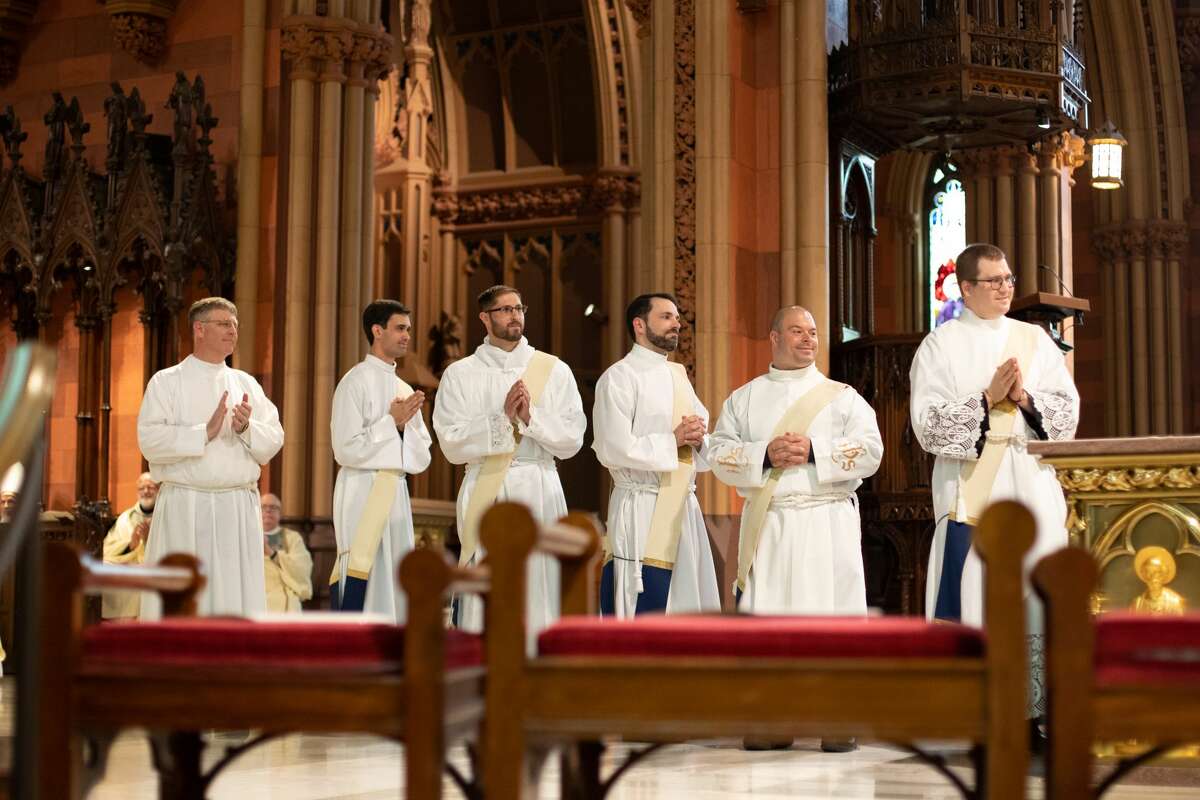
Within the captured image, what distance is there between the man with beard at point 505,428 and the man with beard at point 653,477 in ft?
0.83

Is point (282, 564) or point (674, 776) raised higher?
point (282, 564)

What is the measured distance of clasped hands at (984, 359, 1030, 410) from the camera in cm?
658

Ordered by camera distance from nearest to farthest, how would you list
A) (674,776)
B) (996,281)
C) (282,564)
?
(674,776)
(996,281)
(282,564)

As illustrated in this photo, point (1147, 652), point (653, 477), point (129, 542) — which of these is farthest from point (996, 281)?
point (129, 542)

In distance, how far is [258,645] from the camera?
125 inches

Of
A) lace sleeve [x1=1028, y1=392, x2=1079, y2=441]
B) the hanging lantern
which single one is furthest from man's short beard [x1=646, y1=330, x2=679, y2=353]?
the hanging lantern

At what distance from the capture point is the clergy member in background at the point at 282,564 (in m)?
10.6

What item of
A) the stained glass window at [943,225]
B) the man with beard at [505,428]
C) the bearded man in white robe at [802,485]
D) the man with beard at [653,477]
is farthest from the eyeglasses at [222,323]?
the stained glass window at [943,225]

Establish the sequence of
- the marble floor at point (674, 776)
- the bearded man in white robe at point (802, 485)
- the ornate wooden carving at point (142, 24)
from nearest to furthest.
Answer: the marble floor at point (674, 776), the bearded man in white robe at point (802, 485), the ornate wooden carving at point (142, 24)

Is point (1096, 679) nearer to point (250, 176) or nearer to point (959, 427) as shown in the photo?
point (959, 427)

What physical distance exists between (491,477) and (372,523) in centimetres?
82

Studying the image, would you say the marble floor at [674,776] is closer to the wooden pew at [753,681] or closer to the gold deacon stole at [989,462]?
the gold deacon stole at [989,462]

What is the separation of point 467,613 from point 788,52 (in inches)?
168

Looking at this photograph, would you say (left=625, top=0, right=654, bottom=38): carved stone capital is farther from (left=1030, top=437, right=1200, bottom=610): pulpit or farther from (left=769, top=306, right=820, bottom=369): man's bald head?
(left=1030, top=437, right=1200, bottom=610): pulpit
